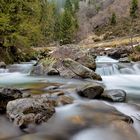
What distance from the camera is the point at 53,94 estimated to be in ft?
34.5

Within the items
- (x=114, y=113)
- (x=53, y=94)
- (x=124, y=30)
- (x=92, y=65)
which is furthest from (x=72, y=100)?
(x=124, y=30)

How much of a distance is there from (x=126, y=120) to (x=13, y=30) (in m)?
16.8

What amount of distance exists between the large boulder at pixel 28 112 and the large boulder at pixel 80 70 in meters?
7.64

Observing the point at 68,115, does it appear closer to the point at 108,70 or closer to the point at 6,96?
the point at 6,96

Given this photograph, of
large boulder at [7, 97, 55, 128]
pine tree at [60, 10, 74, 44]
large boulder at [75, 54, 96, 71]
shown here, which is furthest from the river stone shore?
pine tree at [60, 10, 74, 44]

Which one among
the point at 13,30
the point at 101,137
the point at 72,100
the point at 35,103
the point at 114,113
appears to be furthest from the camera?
the point at 13,30

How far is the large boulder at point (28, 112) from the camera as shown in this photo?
7.70 metres

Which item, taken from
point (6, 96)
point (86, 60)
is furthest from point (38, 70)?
point (6, 96)

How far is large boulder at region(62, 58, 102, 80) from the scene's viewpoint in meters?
15.9

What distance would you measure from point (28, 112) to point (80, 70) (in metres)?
8.65

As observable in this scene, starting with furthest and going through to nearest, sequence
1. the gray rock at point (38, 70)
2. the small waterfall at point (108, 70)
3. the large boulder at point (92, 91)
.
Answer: the small waterfall at point (108, 70) < the gray rock at point (38, 70) < the large boulder at point (92, 91)

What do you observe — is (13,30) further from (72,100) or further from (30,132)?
(30,132)

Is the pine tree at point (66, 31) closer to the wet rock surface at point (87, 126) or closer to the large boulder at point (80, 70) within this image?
the large boulder at point (80, 70)

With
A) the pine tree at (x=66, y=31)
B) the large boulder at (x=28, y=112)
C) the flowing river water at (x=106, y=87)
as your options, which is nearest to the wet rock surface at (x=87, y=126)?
the flowing river water at (x=106, y=87)
